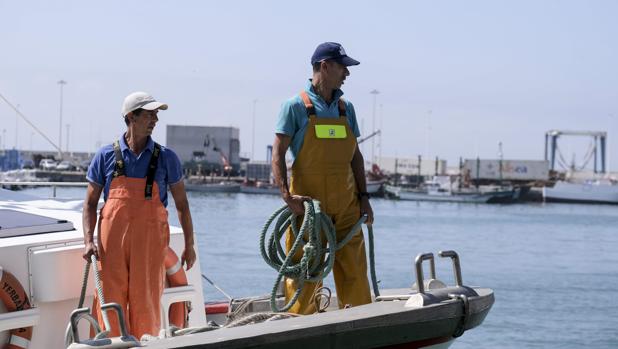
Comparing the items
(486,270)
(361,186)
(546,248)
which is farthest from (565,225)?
(361,186)

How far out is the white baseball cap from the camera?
624cm

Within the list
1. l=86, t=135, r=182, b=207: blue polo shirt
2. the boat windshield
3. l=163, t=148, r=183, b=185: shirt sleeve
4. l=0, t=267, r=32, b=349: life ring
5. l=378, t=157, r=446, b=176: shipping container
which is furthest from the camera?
l=378, t=157, r=446, b=176: shipping container

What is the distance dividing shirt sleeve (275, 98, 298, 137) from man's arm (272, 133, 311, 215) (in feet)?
0.10

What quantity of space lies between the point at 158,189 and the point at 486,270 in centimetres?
2376

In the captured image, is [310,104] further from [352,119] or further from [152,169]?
[152,169]

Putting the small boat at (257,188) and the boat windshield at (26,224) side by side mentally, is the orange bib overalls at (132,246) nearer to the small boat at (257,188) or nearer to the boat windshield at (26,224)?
the boat windshield at (26,224)

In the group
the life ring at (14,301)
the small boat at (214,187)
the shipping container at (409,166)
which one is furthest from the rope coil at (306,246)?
the shipping container at (409,166)

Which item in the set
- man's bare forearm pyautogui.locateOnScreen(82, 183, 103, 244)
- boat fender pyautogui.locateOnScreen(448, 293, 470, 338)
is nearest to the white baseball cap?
man's bare forearm pyautogui.locateOnScreen(82, 183, 103, 244)

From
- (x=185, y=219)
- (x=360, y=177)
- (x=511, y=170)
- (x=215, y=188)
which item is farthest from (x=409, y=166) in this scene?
(x=185, y=219)

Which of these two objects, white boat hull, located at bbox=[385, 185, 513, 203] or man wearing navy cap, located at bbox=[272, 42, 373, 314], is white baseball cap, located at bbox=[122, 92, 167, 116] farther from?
white boat hull, located at bbox=[385, 185, 513, 203]

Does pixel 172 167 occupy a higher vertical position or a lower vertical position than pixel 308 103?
lower

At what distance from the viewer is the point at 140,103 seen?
6.26 metres

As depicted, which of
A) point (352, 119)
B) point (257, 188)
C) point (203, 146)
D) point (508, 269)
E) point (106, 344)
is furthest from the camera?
point (203, 146)

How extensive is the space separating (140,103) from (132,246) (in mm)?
768
